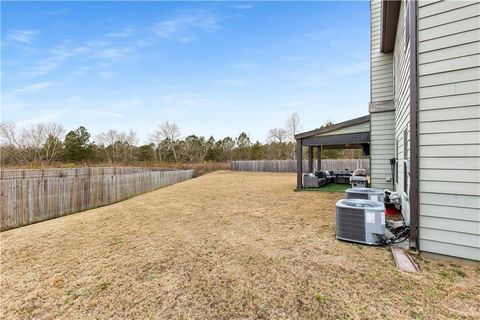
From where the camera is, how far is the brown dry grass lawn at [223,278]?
210 centimetres

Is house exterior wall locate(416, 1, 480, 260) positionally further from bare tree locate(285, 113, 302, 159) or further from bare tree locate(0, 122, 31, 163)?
bare tree locate(0, 122, 31, 163)

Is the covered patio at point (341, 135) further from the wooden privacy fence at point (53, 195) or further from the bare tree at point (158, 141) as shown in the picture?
the bare tree at point (158, 141)

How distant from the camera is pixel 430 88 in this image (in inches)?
116

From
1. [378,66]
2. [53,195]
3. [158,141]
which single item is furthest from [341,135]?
[158,141]

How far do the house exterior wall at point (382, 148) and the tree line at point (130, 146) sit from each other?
77.1 feet

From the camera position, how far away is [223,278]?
8.83 feet

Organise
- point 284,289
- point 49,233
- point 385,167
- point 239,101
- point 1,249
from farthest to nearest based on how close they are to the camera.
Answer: point 239,101
point 385,167
point 49,233
point 1,249
point 284,289

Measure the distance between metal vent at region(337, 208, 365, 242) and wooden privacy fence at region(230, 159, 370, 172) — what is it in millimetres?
20406

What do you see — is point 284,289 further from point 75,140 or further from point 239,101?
point 75,140

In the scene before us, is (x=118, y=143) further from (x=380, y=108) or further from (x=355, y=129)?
(x=380, y=108)

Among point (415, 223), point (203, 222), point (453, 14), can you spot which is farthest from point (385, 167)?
point (203, 222)

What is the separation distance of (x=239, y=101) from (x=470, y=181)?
27787mm

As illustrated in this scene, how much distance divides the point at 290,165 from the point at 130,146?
30.5 m

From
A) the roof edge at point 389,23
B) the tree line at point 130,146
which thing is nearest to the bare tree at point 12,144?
the tree line at point 130,146
